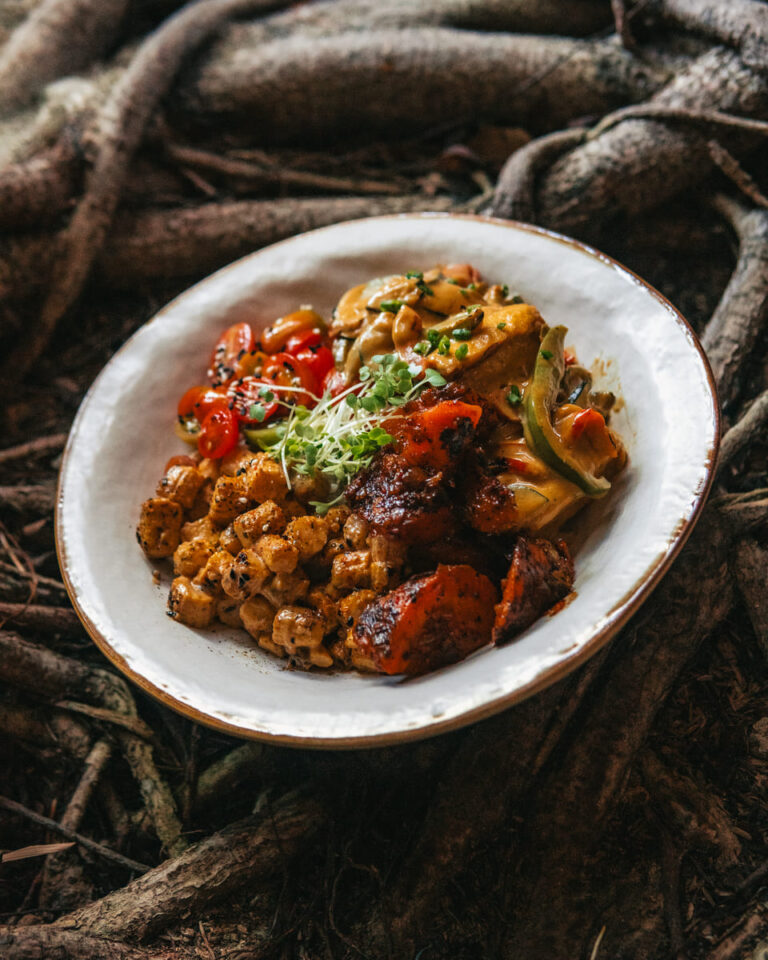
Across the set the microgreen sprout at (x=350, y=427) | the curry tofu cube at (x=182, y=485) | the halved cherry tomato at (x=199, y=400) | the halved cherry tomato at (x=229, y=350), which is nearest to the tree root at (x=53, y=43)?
the halved cherry tomato at (x=229, y=350)

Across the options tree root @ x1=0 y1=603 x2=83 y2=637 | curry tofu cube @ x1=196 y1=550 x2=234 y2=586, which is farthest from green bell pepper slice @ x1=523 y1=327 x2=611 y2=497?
tree root @ x1=0 y1=603 x2=83 y2=637

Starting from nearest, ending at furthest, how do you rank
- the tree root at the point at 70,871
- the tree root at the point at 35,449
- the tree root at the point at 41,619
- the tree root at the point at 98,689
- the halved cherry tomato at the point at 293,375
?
the tree root at the point at 70,871
the tree root at the point at 98,689
the halved cherry tomato at the point at 293,375
the tree root at the point at 41,619
the tree root at the point at 35,449

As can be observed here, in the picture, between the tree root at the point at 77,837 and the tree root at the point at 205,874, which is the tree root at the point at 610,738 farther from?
the tree root at the point at 77,837

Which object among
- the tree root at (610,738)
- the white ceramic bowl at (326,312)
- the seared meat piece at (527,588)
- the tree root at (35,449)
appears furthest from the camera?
the tree root at (35,449)

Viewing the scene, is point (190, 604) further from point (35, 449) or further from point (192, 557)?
point (35, 449)

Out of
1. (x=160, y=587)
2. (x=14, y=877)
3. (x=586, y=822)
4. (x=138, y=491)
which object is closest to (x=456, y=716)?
(x=586, y=822)
